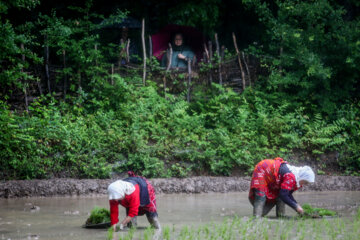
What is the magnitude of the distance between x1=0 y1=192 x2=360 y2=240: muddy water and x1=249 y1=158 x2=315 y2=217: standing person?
1.68ft

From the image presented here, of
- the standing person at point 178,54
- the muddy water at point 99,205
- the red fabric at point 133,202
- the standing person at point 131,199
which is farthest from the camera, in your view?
the standing person at point 178,54

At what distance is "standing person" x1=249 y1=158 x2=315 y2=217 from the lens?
7.55 m

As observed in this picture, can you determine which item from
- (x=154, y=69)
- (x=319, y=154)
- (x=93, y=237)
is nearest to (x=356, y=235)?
(x=93, y=237)

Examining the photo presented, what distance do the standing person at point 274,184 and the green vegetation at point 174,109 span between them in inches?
151

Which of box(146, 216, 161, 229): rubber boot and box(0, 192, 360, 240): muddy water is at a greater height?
box(146, 216, 161, 229): rubber boot

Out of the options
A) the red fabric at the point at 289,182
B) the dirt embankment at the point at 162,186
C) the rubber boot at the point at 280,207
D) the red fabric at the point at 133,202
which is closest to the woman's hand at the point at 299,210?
the red fabric at the point at 289,182

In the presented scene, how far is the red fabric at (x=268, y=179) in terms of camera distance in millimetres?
7805

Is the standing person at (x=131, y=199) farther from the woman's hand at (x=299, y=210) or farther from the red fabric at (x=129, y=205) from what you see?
the woman's hand at (x=299, y=210)

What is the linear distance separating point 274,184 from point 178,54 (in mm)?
9632

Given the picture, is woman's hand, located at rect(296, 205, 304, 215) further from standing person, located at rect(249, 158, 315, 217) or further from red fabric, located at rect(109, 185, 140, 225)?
red fabric, located at rect(109, 185, 140, 225)

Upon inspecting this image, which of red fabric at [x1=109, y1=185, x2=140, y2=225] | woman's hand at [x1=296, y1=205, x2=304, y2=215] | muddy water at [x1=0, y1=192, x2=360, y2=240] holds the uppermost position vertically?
red fabric at [x1=109, y1=185, x2=140, y2=225]

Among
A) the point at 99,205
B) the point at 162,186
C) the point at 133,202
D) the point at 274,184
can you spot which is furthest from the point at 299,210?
the point at 162,186

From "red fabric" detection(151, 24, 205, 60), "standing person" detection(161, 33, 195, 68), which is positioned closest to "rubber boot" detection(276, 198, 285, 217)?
"standing person" detection(161, 33, 195, 68)

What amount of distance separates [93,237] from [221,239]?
1681mm
